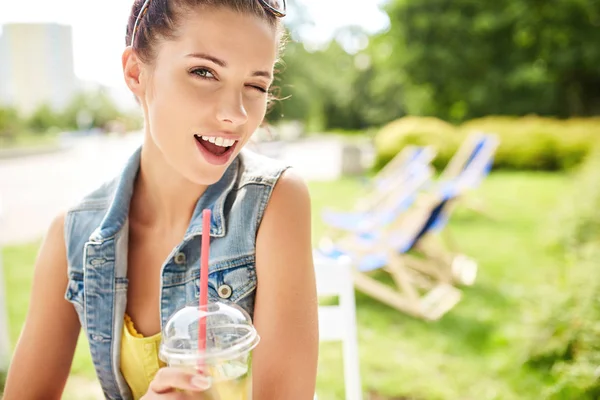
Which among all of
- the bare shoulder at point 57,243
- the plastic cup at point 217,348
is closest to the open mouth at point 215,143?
the plastic cup at point 217,348

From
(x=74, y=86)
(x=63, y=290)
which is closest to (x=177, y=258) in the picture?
(x=63, y=290)

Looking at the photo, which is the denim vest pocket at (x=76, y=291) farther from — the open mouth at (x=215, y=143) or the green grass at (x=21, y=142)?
the green grass at (x=21, y=142)

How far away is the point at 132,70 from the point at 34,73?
134 feet

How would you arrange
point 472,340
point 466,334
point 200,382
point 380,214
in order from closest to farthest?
point 200,382
point 472,340
point 466,334
point 380,214

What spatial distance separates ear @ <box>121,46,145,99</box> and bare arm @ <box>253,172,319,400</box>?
41 centimetres

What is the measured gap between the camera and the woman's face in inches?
46.3

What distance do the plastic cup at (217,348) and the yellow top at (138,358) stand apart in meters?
0.46

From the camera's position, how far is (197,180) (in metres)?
1.23

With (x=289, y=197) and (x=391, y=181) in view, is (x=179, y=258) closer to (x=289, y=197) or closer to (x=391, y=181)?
(x=289, y=197)

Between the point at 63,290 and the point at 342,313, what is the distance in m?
0.93

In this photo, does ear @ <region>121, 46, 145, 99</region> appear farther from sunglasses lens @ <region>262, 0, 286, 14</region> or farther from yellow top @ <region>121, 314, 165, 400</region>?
yellow top @ <region>121, 314, 165, 400</region>

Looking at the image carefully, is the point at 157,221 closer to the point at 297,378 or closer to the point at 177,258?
the point at 177,258

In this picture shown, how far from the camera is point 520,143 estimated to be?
1435 cm

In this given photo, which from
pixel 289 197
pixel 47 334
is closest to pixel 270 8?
pixel 289 197
